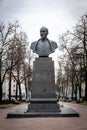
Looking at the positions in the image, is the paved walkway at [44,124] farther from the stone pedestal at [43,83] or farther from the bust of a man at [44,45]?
the bust of a man at [44,45]

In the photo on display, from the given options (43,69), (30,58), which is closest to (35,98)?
(43,69)

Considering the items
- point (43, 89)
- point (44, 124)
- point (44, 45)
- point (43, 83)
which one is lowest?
point (44, 124)

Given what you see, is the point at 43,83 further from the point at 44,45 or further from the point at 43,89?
the point at 44,45

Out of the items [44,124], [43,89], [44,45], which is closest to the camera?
[44,124]

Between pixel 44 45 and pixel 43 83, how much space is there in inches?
125

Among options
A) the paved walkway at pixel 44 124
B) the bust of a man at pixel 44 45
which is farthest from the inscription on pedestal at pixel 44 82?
the paved walkway at pixel 44 124

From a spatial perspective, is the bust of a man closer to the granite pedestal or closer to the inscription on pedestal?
the granite pedestal

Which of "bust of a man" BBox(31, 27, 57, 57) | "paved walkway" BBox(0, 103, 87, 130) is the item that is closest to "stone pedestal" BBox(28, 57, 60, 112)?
"bust of a man" BBox(31, 27, 57, 57)

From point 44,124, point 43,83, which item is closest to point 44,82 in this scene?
point 43,83

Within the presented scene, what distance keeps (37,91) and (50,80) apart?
1.27 metres

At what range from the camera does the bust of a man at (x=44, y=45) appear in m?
23.3

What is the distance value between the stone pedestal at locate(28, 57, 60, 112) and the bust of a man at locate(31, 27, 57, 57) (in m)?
0.80

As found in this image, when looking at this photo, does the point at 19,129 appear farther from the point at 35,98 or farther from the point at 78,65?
the point at 78,65

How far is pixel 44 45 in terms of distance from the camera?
23641 mm
